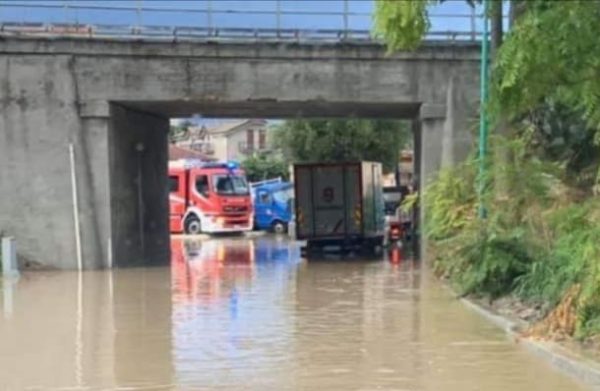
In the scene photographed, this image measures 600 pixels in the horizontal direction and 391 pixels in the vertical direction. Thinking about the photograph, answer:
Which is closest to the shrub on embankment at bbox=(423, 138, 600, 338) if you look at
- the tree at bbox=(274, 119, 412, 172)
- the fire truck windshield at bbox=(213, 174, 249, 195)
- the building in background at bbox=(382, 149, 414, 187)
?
the tree at bbox=(274, 119, 412, 172)

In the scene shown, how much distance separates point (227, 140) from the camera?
10500cm

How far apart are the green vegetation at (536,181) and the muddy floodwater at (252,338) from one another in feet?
2.75

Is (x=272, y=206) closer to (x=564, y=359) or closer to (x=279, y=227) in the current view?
(x=279, y=227)

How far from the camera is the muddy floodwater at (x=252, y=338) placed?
37.6 feet

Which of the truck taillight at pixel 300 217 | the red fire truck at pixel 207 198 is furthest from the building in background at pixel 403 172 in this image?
the truck taillight at pixel 300 217

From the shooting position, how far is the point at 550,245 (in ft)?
55.3

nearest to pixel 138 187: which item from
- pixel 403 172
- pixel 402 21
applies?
pixel 402 21

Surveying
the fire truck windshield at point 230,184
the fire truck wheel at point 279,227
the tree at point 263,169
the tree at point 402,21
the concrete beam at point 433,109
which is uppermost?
the concrete beam at point 433,109

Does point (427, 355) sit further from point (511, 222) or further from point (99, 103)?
point (99, 103)

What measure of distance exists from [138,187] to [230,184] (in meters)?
21.6

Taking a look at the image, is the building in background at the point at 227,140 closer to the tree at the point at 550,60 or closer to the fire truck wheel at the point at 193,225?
the fire truck wheel at the point at 193,225

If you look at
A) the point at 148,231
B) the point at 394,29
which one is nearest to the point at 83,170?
the point at 148,231

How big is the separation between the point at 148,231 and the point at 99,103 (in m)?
6.30

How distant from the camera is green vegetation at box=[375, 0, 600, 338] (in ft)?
24.3
